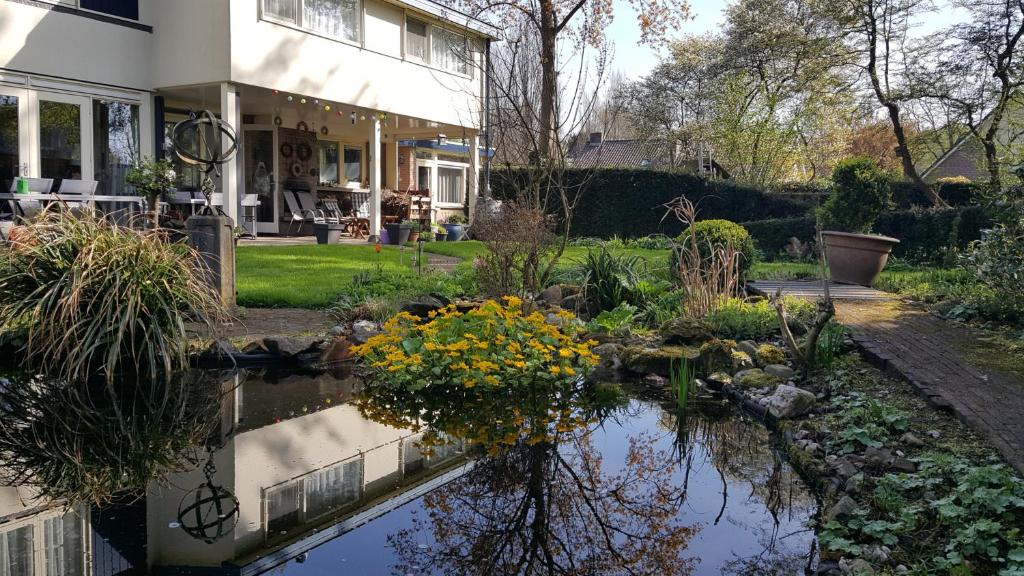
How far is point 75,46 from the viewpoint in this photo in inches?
495

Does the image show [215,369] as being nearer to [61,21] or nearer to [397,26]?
[61,21]

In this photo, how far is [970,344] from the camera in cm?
637

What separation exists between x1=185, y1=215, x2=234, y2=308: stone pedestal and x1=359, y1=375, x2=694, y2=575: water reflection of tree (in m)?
2.84

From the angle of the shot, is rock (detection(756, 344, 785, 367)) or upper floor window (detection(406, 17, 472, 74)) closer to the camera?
rock (detection(756, 344, 785, 367))

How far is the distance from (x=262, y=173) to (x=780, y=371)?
14275mm

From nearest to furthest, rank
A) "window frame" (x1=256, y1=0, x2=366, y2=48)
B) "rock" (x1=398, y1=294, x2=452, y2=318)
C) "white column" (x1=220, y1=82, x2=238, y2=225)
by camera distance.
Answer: "rock" (x1=398, y1=294, x2=452, y2=318) → "white column" (x1=220, y1=82, x2=238, y2=225) → "window frame" (x1=256, y1=0, x2=366, y2=48)

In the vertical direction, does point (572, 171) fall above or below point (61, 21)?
below

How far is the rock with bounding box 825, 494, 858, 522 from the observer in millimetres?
3451

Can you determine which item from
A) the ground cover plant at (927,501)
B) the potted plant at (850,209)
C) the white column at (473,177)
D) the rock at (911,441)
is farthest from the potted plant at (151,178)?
the rock at (911,441)

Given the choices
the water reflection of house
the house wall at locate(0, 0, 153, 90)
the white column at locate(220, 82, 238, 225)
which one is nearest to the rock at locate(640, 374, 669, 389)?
the water reflection of house

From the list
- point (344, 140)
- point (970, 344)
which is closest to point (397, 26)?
point (344, 140)

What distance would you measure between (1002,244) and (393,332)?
5131 millimetres

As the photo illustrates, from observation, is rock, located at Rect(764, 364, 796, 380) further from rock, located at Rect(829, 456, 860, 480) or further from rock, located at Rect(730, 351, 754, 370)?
rock, located at Rect(829, 456, 860, 480)

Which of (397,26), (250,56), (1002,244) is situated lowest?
(1002,244)
